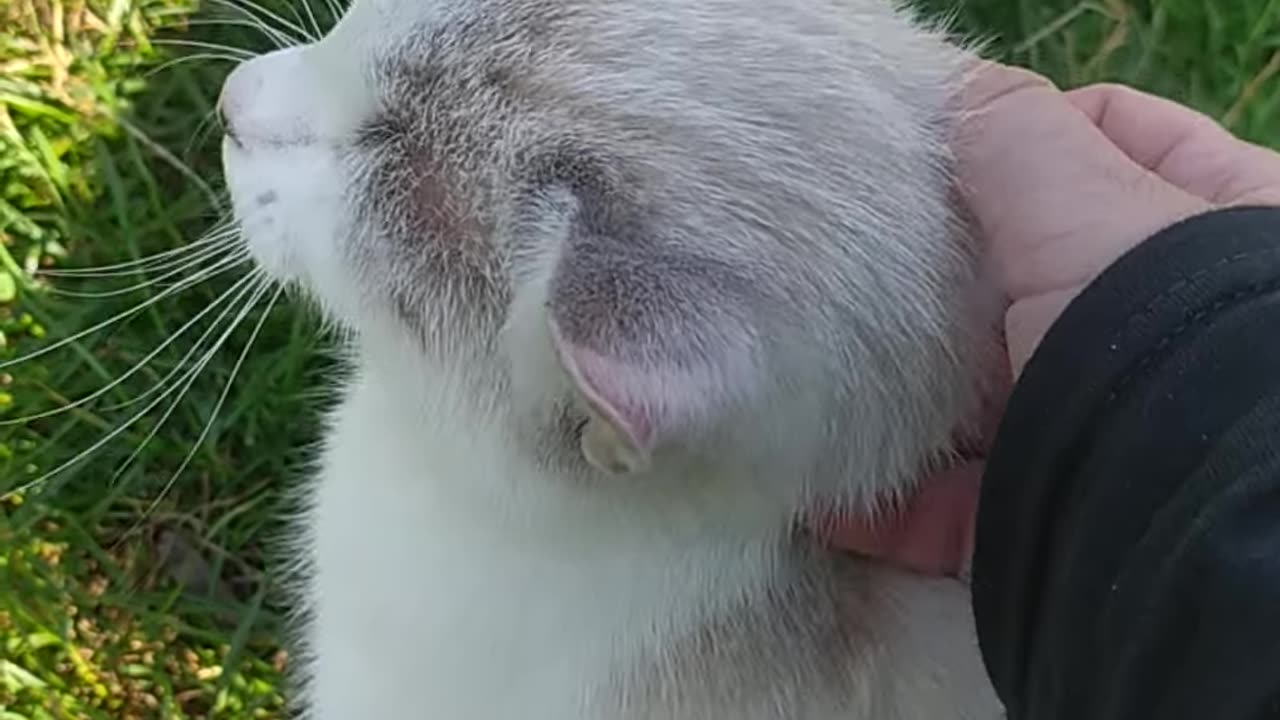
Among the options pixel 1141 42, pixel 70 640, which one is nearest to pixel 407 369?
pixel 70 640

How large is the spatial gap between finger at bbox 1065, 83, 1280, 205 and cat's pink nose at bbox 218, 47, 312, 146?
0.48m

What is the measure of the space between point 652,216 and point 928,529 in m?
0.29

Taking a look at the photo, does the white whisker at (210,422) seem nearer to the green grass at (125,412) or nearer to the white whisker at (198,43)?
the green grass at (125,412)

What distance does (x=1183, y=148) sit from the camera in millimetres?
1142

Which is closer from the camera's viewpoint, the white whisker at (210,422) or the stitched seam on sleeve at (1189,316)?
the stitched seam on sleeve at (1189,316)

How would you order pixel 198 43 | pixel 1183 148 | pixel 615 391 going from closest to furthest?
pixel 615 391
pixel 1183 148
pixel 198 43

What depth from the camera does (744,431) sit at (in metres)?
0.90

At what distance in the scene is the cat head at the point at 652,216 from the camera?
33.9 inches

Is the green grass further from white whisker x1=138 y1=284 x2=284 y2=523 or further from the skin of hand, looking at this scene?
the skin of hand

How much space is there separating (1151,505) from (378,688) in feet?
1.78

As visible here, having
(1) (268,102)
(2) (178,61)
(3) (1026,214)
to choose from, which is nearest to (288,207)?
(1) (268,102)

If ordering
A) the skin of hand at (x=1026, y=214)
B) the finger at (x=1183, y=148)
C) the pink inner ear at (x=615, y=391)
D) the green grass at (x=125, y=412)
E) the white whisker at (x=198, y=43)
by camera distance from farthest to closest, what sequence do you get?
the green grass at (x=125, y=412) < the white whisker at (x=198, y=43) < the finger at (x=1183, y=148) < the skin of hand at (x=1026, y=214) < the pink inner ear at (x=615, y=391)

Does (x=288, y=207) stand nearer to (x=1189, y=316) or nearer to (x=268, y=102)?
(x=268, y=102)

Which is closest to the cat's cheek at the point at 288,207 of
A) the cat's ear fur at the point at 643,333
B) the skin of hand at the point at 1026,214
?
the cat's ear fur at the point at 643,333
